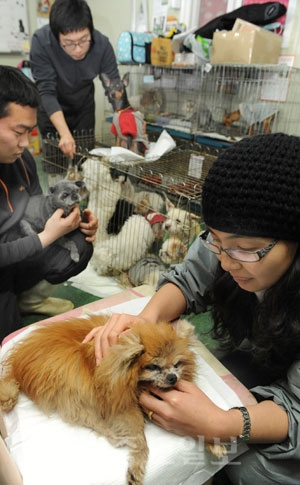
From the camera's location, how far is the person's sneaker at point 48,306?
1.97 m

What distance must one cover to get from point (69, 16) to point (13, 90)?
1427mm

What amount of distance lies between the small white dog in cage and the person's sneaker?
2.58ft

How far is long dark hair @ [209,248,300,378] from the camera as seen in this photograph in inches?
34.9

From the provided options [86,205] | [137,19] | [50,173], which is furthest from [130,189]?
[137,19]

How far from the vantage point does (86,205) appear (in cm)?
255

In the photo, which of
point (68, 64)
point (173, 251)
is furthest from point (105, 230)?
point (68, 64)

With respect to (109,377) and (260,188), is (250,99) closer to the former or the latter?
(260,188)

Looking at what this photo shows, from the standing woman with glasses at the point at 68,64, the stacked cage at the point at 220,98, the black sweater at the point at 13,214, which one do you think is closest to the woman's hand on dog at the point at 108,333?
the black sweater at the point at 13,214

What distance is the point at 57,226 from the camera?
1.68 metres

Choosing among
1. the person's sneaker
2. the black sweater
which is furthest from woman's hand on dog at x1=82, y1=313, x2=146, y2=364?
the person's sneaker

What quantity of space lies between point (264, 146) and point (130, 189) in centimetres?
203

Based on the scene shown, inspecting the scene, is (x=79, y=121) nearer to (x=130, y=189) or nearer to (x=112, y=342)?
(x=130, y=189)

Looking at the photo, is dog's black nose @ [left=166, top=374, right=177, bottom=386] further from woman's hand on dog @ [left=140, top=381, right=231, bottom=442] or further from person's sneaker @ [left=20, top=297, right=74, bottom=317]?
person's sneaker @ [left=20, top=297, right=74, bottom=317]

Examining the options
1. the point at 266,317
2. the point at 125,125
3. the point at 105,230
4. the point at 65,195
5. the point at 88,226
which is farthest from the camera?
the point at 125,125
